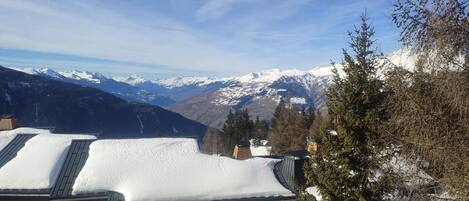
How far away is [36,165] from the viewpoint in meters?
22.9

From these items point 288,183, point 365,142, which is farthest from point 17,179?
point 365,142

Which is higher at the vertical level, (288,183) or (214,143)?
(288,183)

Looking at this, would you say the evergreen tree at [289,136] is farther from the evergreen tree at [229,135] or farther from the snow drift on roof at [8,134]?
the snow drift on roof at [8,134]

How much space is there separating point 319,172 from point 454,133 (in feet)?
24.2

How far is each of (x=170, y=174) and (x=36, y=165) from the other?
23.0 feet

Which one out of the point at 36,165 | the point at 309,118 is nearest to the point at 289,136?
the point at 309,118

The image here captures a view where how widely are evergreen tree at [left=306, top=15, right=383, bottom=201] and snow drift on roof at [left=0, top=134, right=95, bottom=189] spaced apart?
1430cm

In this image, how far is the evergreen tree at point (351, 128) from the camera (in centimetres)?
1261

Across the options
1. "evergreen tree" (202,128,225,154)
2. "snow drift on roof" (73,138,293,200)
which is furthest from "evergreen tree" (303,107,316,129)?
"snow drift on roof" (73,138,293,200)

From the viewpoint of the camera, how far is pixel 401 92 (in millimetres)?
7469

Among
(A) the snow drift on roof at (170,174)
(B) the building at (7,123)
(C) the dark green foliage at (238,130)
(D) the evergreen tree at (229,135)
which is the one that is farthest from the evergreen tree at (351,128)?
(C) the dark green foliage at (238,130)

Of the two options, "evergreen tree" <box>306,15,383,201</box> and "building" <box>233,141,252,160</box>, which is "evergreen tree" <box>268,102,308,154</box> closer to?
"building" <box>233,141,252,160</box>

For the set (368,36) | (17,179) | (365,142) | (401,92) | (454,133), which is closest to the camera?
(454,133)

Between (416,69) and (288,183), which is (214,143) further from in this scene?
(416,69)
